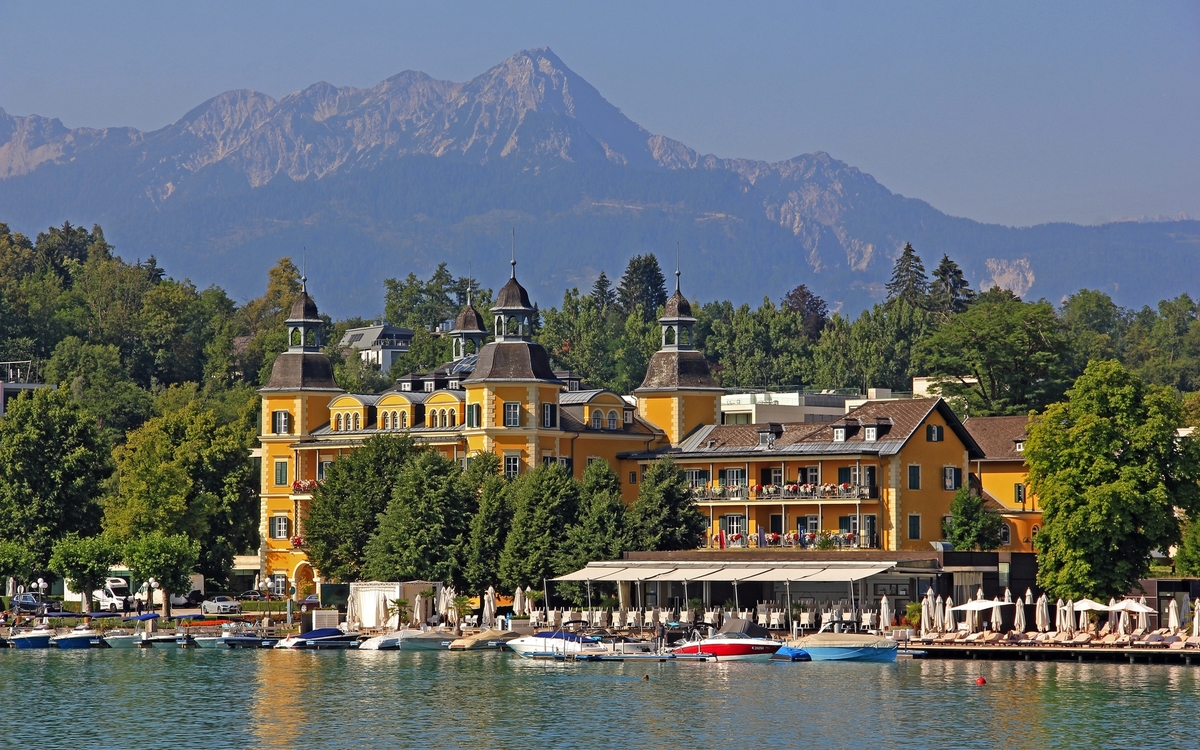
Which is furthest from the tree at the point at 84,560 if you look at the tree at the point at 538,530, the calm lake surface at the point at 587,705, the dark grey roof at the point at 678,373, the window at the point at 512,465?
the dark grey roof at the point at 678,373

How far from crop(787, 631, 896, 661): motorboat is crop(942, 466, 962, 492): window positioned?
17823 mm

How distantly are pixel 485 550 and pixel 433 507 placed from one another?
3381 mm

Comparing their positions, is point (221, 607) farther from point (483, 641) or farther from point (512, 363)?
point (483, 641)

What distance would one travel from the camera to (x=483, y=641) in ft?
272

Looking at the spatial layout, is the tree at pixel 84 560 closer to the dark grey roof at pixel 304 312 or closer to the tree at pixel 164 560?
the tree at pixel 164 560

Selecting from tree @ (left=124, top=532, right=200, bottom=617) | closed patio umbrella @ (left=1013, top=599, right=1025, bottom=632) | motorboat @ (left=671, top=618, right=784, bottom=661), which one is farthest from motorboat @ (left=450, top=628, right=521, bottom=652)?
closed patio umbrella @ (left=1013, top=599, right=1025, bottom=632)

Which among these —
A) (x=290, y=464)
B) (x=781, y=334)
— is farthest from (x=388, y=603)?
(x=781, y=334)

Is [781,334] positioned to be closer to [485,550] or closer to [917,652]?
[485,550]

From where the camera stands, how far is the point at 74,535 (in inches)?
4053

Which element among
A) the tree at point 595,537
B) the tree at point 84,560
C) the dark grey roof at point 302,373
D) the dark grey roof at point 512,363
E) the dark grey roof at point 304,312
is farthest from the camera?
the dark grey roof at point 304,312

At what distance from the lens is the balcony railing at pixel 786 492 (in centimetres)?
9045

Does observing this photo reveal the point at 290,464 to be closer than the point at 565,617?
No

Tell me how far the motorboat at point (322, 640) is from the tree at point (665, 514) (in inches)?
535

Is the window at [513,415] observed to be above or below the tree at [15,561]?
above
